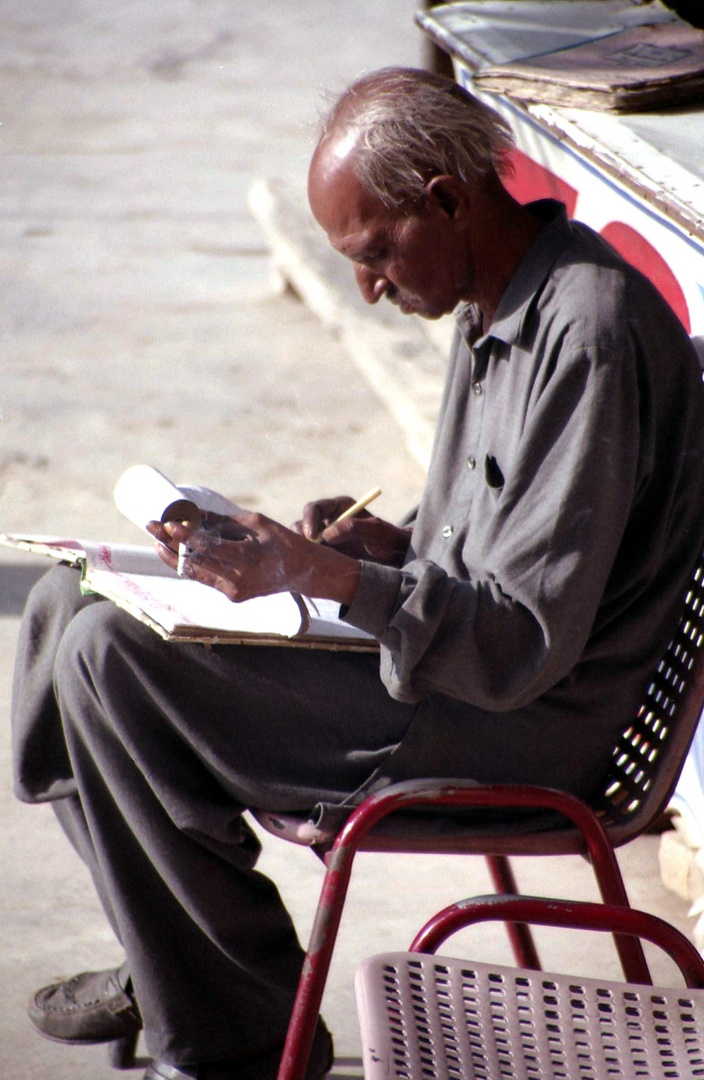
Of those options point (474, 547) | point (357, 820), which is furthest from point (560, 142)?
point (357, 820)

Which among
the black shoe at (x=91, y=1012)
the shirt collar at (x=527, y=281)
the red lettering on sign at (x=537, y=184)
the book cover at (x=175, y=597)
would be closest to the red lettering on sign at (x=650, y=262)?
the red lettering on sign at (x=537, y=184)

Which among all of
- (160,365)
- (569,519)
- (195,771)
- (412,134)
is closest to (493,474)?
(569,519)

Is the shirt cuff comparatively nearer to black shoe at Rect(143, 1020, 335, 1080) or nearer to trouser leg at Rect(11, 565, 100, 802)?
trouser leg at Rect(11, 565, 100, 802)

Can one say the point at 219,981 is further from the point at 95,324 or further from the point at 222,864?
the point at 95,324

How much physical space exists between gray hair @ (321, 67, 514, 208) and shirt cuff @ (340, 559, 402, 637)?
1.54 ft

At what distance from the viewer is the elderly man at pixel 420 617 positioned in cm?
159

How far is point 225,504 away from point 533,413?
614 millimetres

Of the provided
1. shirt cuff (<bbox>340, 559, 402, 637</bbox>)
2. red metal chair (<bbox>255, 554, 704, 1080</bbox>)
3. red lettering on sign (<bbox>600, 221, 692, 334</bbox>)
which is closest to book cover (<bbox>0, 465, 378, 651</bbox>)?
shirt cuff (<bbox>340, 559, 402, 637</bbox>)

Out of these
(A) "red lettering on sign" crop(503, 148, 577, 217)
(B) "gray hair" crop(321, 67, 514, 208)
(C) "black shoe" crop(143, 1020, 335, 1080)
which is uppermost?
(B) "gray hair" crop(321, 67, 514, 208)

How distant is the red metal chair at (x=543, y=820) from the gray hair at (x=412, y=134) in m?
0.61

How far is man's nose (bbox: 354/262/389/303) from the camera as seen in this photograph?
1771 millimetres

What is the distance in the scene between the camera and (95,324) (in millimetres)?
5727

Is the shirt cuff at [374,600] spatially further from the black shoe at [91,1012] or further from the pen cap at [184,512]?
the black shoe at [91,1012]

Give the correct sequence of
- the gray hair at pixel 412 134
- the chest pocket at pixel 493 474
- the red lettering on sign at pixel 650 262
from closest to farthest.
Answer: the gray hair at pixel 412 134, the chest pocket at pixel 493 474, the red lettering on sign at pixel 650 262
